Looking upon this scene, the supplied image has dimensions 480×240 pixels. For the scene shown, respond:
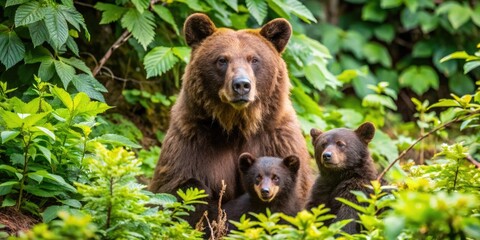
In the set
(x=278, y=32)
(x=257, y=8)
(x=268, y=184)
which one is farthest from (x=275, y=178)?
(x=257, y=8)

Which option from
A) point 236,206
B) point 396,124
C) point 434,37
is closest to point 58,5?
point 236,206

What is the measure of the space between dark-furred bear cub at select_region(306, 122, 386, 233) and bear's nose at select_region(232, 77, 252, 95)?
787mm

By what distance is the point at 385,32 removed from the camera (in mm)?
13609

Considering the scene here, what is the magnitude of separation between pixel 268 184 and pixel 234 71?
1.12 meters

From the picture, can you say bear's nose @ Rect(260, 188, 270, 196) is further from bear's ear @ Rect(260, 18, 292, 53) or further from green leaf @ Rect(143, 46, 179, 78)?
green leaf @ Rect(143, 46, 179, 78)

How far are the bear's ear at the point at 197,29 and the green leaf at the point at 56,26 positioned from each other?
1170 mm

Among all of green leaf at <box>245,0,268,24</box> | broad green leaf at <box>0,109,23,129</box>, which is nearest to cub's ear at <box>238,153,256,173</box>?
broad green leaf at <box>0,109,23,129</box>

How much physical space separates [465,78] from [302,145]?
6.67m

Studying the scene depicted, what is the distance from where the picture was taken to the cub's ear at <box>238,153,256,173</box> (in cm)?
687

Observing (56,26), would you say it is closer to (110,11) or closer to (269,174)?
(110,11)

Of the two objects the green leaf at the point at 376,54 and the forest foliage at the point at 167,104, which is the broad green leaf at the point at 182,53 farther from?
the green leaf at the point at 376,54

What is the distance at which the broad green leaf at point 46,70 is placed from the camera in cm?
745

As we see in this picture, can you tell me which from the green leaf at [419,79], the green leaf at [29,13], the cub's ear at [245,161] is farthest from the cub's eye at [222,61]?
the green leaf at [419,79]

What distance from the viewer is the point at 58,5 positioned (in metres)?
7.30
